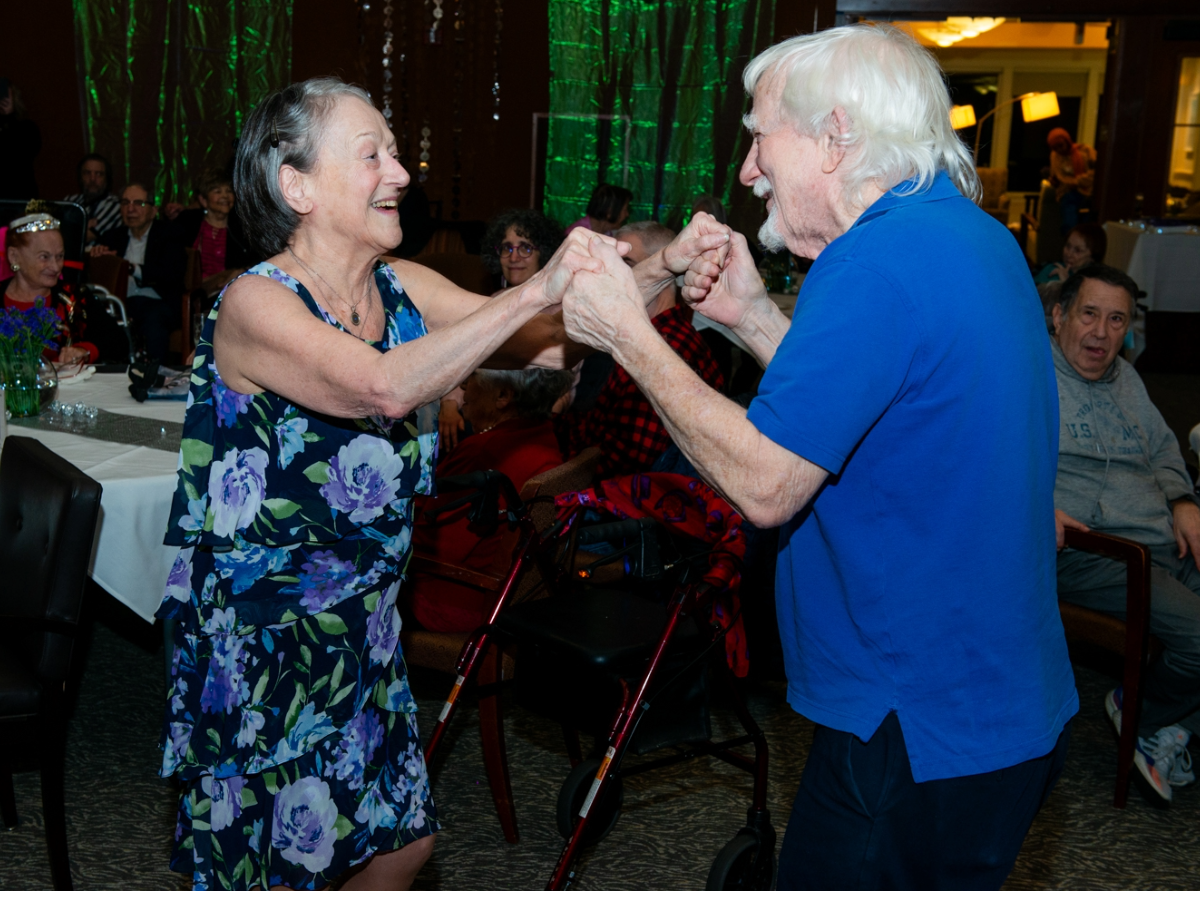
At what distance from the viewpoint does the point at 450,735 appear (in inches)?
131

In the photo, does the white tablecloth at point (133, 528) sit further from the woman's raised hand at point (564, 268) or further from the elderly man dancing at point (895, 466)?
the elderly man dancing at point (895, 466)

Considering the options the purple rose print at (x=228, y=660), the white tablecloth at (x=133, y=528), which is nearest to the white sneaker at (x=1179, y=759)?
the purple rose print at (x=228, y=660)

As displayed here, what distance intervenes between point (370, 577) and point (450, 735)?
1733mm

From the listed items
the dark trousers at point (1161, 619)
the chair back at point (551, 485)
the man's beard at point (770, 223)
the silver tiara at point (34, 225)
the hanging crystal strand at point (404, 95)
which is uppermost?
the hanging crystal strand at point (404, 95)

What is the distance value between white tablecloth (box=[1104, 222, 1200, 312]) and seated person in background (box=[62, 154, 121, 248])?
7935 millimetres

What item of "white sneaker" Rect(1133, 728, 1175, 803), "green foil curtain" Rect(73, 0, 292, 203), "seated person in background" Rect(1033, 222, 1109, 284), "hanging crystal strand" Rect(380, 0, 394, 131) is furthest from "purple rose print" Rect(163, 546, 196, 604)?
"green foil curtain" Rect(73, 0, 292, 203)

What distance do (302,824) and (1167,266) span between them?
30.2 ft

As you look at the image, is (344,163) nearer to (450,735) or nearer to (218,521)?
(218,521)

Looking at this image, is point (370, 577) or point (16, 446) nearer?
point (370, 577)

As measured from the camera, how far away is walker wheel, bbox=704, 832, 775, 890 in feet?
7.68

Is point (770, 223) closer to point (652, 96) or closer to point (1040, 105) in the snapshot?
point (652, 96)

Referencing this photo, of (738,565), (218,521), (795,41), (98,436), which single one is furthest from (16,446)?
(795,41)

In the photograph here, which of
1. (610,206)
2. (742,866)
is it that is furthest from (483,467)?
(610,206)

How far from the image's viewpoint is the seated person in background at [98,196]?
820cm
